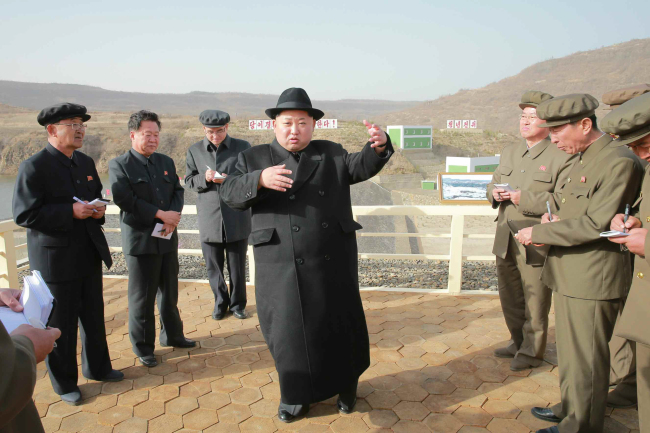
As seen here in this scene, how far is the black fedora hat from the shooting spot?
8.24 ft

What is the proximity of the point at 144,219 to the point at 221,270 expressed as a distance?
4.23ft

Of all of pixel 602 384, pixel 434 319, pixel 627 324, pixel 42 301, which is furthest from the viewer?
pixel 434 319

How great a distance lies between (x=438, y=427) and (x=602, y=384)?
3.11 feet

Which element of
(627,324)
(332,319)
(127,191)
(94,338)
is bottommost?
(94,338)

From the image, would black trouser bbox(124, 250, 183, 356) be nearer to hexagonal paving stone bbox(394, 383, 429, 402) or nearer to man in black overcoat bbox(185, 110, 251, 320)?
man in black overcoat bbox(185, 110, 251, 320)

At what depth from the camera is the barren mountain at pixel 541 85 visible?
116062 mm

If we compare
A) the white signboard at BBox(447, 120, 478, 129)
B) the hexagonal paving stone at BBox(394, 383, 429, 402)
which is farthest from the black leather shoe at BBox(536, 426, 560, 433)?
the white signboard at BBox(447, 120, 478, 129)

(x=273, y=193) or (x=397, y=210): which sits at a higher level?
(x=273, y=193)

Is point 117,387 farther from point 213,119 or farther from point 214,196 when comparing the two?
point 213,119

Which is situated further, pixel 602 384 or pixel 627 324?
pixel 602 384

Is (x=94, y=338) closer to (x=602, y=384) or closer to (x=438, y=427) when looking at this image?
(x=438, y=427)

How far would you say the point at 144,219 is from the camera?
3.39 m

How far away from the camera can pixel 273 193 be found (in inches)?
104

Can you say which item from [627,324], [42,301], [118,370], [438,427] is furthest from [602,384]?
[118,370]
